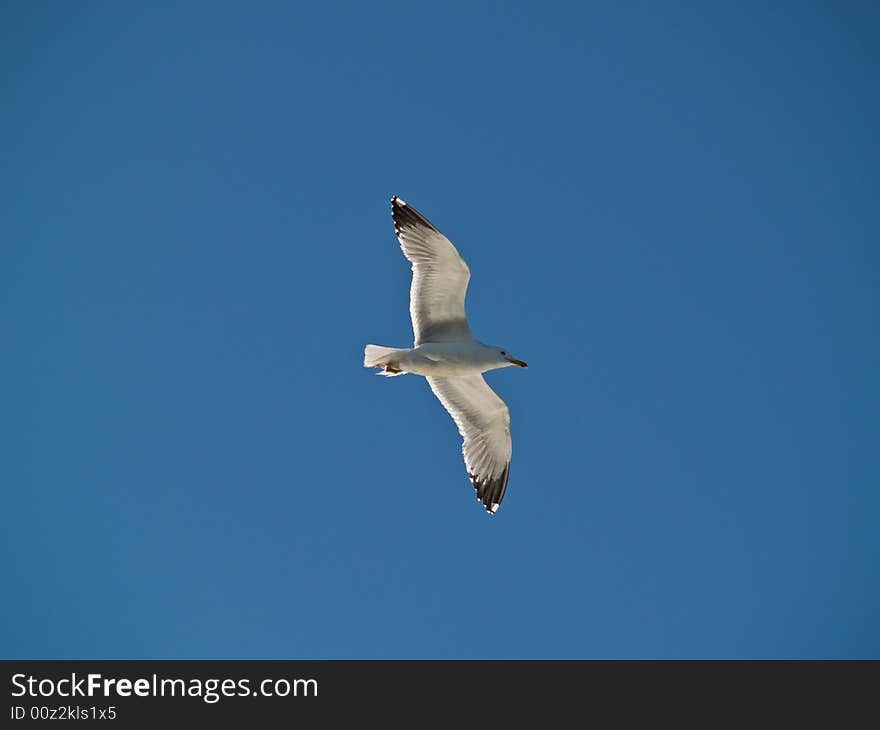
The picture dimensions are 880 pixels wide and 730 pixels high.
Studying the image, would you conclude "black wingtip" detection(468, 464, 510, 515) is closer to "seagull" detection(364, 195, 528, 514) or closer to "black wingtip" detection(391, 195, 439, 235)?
"seagull" detection(364, 195, 528, 514)

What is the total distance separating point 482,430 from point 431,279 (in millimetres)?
2018

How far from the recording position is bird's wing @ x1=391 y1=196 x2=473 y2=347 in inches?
377

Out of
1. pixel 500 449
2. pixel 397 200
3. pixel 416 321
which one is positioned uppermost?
pixel 397 200

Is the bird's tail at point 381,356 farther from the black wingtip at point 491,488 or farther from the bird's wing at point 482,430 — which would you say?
the black wingtip at point 491,488

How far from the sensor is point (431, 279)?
9703 mm

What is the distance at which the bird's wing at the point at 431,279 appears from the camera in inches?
377

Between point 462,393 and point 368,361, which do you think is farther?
point 462,393

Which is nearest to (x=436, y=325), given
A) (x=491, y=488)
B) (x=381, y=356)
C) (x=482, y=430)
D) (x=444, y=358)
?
(x=444, y=358)

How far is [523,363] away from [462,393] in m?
0.98

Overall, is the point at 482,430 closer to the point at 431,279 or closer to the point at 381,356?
the point at 381,356

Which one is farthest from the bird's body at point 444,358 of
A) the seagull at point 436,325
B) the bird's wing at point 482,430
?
the bird's wing at point 482,430

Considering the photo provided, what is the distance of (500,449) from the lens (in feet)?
35.4
